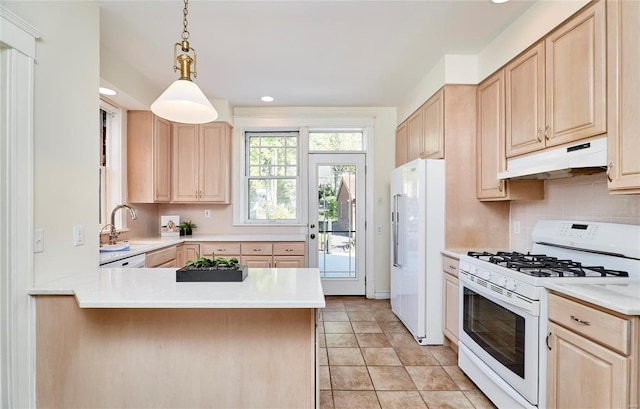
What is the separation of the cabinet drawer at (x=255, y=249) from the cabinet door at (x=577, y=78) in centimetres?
292

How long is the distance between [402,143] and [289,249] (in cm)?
198

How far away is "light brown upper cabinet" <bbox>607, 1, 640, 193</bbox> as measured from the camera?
1448mm

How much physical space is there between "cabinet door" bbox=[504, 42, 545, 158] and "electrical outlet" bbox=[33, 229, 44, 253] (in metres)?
2.99

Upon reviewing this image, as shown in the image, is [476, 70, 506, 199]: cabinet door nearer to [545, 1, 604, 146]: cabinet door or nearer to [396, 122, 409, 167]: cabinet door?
[545, 1, 604, 146]: cabinet door

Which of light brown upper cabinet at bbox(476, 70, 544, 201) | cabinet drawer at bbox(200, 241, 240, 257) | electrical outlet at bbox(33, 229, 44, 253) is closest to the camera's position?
electrical outlet at bbox(33, 229, 44, 253)

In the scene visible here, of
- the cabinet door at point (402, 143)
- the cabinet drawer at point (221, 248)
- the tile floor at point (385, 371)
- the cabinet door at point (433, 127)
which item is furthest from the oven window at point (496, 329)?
the cabinet drawer at point (221, 248)

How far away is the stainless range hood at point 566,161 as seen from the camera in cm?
166

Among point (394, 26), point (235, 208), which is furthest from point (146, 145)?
point (394, 26)

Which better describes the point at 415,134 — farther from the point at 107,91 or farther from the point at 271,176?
the point at 107,91

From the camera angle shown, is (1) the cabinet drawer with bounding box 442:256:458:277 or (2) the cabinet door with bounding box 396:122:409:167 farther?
(2) the cabinet door with bounding box 396:122:409:167

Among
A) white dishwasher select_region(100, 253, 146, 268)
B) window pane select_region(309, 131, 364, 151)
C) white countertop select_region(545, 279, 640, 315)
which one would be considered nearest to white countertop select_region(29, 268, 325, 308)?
white dishwasher select_region(100, 253, 146, 268)

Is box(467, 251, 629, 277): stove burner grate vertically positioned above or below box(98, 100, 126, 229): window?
below

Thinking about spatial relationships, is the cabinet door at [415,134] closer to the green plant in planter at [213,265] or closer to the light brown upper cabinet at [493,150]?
the light brown upper cabinet at [493,150]

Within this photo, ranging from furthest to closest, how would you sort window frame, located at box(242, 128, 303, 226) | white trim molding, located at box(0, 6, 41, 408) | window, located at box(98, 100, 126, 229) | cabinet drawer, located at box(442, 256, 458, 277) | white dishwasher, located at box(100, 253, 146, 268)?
window frame, located at box(242, 128, 303, 226) → window, located at box(98, 100, 126, 229) → cabinet drawer, located at box(442, 256, 458, 277) → white dishwasher, located at box(100, 253, 146, 268) → white trim molding, located at box(0, 6, 41, 408)
